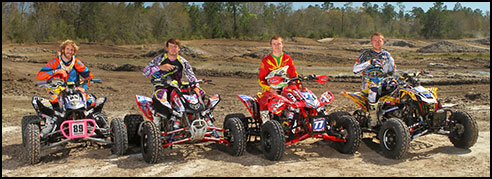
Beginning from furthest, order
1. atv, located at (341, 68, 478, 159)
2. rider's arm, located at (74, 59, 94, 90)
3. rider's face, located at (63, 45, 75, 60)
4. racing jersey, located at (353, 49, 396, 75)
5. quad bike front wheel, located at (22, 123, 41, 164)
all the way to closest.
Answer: racing jersey, located at (353, 49, 396, 75) → rider's arm, located at (74, 59, 94, 90) → rider's face, located at (63, 45, 75, 60) → atv, located at (341, 68, 478, 159) → quad bike front wheel, located at (22, 123, 41, 164)

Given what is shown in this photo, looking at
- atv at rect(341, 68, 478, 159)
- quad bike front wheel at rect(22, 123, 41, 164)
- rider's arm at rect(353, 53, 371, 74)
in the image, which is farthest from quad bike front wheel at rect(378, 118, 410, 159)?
quad bike front wheel at rect(22, 123, 41, 164)

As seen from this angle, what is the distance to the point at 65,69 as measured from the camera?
25.6 ft

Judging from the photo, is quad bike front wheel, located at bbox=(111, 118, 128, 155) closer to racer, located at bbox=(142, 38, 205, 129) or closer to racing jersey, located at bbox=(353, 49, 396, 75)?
racer, located at bbox=(142, 38, 205, 129)

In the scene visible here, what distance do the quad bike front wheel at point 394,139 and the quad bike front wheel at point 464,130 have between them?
1.23 metres

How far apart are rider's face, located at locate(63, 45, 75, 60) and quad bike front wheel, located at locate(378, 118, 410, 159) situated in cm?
555

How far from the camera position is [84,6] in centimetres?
4791

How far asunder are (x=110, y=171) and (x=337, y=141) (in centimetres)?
370

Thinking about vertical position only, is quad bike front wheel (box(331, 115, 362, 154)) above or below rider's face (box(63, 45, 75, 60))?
below

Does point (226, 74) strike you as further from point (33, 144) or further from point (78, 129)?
point (33, 144)

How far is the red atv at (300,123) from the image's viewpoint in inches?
266

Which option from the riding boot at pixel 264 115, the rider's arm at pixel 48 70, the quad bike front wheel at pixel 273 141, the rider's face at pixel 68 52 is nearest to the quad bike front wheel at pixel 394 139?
the quad bike front wheel at pixel 273 141

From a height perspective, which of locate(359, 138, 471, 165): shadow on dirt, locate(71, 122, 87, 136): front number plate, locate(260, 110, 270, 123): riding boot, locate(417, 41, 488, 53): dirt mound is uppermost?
locate(417, 41, 488, 53): dirt mound

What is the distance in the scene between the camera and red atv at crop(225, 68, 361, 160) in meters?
6.76

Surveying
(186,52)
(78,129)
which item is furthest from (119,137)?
(186,52)
